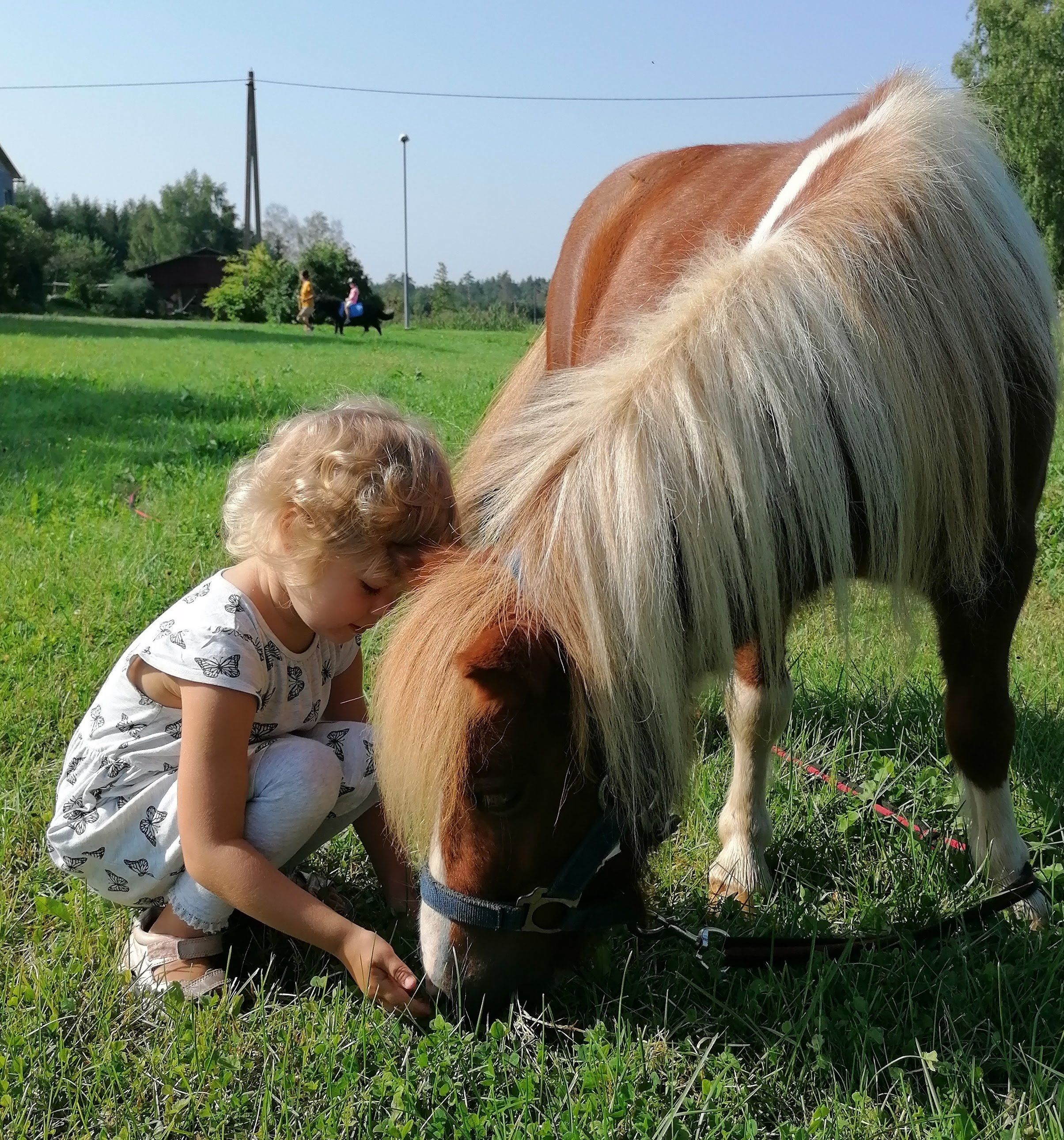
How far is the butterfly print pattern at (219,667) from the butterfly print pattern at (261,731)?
244 mm

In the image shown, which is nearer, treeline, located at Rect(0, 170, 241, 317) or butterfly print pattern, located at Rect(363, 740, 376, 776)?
butterfly print pattern, located at Rect(363, 740, 376, 776)

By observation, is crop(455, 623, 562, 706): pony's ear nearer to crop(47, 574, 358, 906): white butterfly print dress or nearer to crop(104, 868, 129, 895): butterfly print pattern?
crop(47, 574, 358, 906): white butterfly print dress

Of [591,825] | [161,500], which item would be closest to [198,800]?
[591,825]

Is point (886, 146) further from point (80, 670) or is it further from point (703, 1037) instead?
point (80, 670)

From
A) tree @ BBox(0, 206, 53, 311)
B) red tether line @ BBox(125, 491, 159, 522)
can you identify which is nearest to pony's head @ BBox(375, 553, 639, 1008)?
red tether line @ BBox(125, 491, 159, 522)

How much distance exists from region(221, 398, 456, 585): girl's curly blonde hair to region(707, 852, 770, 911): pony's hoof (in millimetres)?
1107

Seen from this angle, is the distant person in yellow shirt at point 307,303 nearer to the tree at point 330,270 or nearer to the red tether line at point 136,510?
the tree at point 330,270

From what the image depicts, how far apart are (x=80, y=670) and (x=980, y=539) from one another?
2486 millimetres

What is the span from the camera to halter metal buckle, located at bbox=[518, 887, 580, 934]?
5.31 ft

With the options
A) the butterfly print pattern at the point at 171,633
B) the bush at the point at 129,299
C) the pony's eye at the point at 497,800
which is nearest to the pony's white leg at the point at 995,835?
the pony's eye at the point at 497,800

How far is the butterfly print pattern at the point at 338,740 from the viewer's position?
2.12 metres

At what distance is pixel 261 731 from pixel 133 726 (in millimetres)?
241

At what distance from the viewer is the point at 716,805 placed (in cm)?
264

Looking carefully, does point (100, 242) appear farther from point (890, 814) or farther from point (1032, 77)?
point (890, 814)
